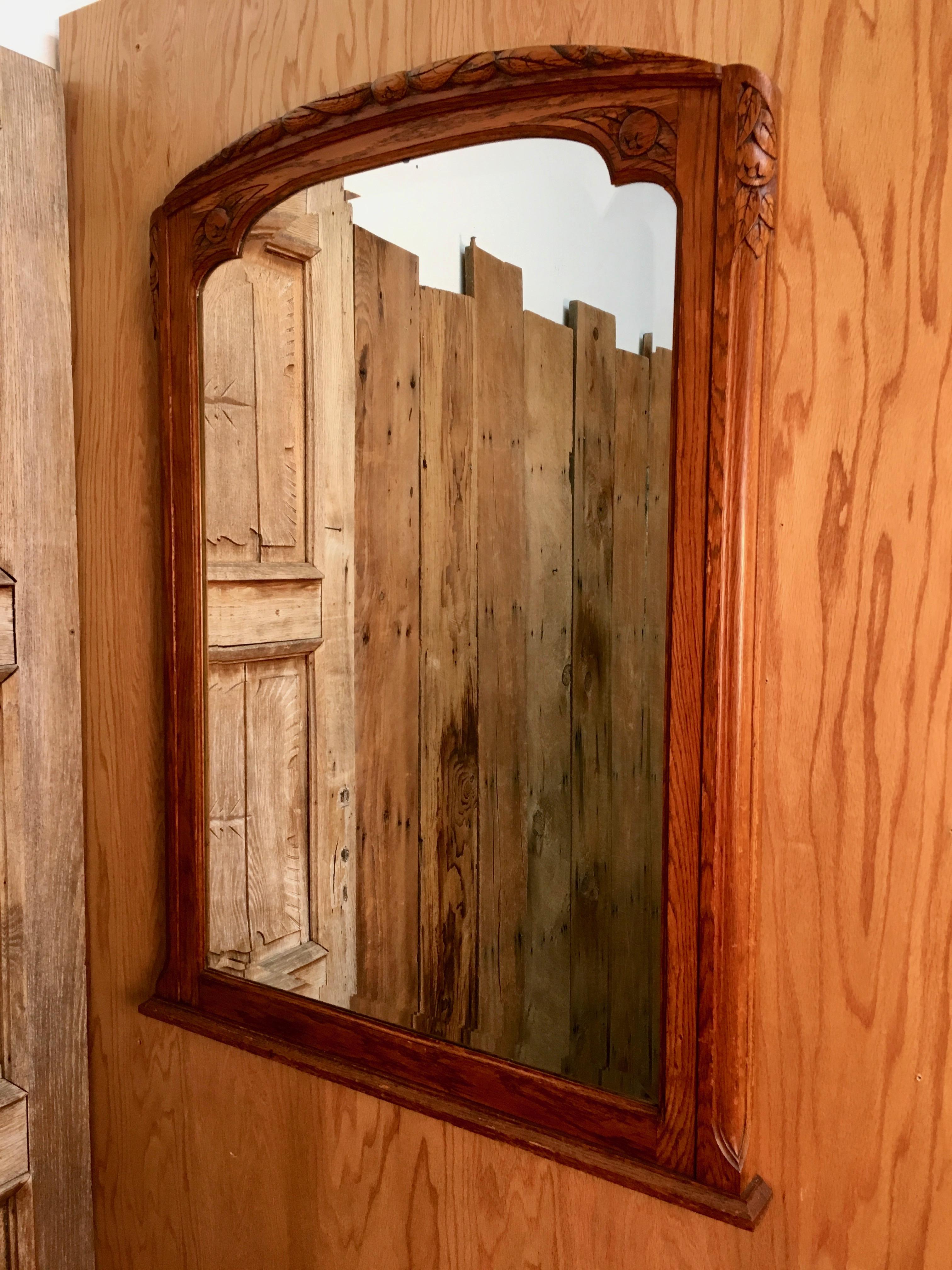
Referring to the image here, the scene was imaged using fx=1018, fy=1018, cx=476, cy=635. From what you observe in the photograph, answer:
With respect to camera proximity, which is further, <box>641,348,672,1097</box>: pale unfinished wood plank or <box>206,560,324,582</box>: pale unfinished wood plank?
<box>206,560,324,582</box>: pale unfinished wood plank

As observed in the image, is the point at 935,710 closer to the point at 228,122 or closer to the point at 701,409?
the point at 701,409

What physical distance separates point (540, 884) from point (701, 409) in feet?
1.63

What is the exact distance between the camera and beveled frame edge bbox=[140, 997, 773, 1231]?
A: 923mm

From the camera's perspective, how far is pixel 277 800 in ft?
4.09

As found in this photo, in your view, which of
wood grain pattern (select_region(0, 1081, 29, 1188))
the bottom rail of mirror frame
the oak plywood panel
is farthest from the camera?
wood grain pattern (select_region(0, 1081, 29, 1188))

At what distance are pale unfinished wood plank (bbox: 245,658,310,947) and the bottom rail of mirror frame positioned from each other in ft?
0.30

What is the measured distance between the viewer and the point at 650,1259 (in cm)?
98

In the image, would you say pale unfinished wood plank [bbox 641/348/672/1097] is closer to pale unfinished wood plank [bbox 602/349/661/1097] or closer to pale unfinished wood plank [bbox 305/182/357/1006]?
pale unfinished wood plank [bbox 602/349/661/1097]

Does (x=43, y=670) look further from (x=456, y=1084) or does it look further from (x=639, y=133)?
(x=639, y=133)

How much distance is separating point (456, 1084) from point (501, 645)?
0.47 m

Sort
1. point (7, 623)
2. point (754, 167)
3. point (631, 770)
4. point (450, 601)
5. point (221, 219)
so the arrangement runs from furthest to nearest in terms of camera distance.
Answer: point (7, 623) < point (221, 219) < point (450, 601) < point (631, 770) < point (754, 167)

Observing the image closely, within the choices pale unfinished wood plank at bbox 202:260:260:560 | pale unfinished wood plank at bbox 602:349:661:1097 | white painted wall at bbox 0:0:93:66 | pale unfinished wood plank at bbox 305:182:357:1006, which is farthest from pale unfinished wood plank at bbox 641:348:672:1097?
white painted wall at bbox 0:0:93:66

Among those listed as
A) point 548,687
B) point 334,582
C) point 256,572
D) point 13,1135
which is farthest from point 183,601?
point 13,1135

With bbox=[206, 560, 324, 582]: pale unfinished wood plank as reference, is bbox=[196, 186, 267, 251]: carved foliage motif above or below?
above
